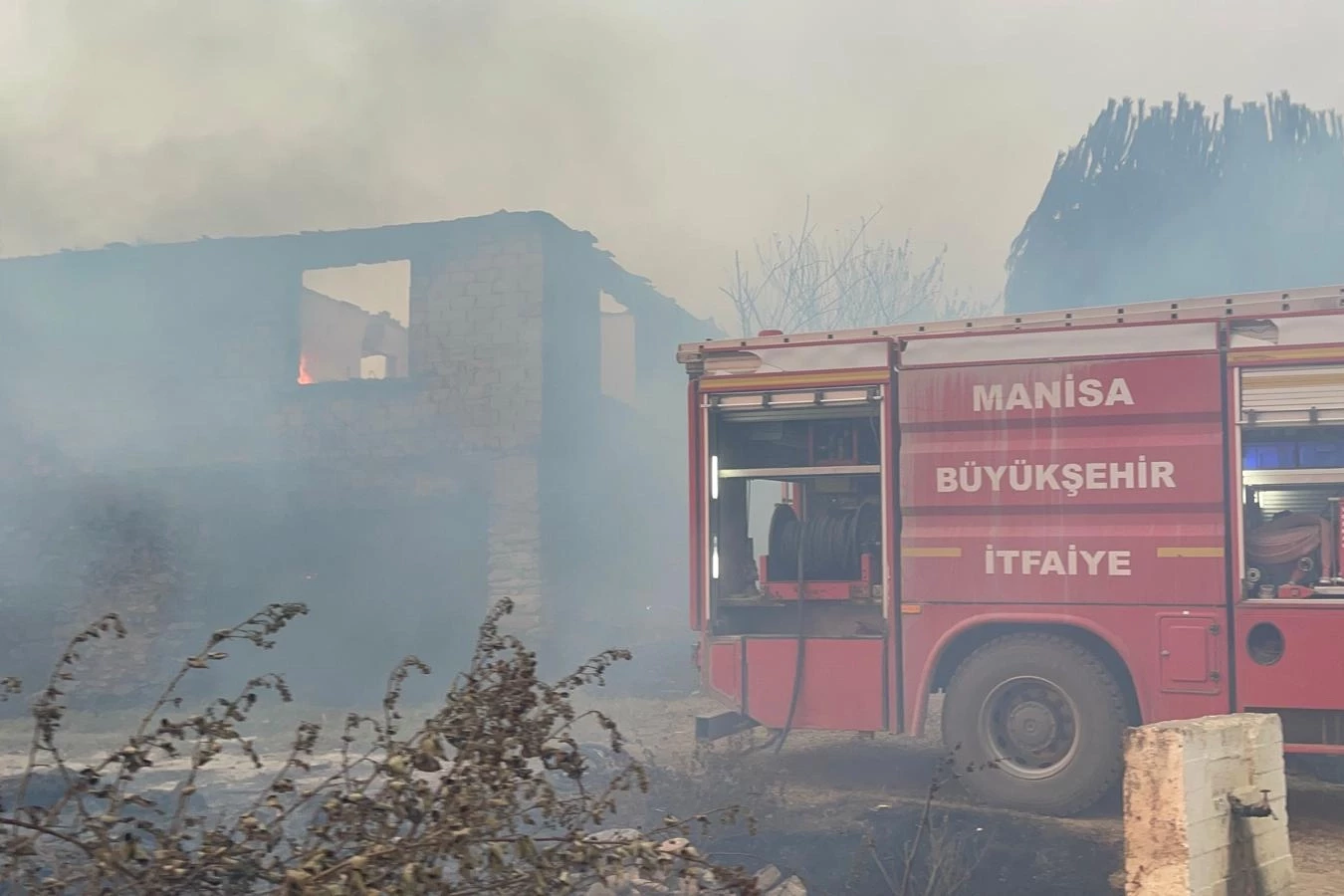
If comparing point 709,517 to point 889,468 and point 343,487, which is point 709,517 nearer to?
point 889,468

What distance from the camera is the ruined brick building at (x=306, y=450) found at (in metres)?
14.6

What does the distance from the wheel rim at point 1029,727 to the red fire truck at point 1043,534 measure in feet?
0.04

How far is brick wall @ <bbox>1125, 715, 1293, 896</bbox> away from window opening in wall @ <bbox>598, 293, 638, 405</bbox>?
17066mm

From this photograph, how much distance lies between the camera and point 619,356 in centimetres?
2169

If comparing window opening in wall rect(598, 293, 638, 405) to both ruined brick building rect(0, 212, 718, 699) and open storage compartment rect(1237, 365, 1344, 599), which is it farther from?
open storage compartment rect(1237, 365, 1344, 599)

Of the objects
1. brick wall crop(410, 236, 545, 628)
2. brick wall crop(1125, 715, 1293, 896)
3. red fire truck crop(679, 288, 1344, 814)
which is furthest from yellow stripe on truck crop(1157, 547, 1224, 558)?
brick wall crop(410, 236, 545, 628)

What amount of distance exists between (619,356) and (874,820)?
1580cm

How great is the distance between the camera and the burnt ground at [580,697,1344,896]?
546 centimetres

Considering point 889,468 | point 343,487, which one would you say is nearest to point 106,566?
point 343,487

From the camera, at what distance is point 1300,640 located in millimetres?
6121

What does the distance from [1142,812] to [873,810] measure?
2988 mm

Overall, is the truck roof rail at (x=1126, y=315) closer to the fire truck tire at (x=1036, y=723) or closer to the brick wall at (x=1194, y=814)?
the fire truck tire at (x=1036, y=723)

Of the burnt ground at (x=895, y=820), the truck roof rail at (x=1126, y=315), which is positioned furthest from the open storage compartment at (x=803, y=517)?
the burnt ground at (x=895, y=820)

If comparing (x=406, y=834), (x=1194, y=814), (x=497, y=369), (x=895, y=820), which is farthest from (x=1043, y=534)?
(x=497, y=369)
